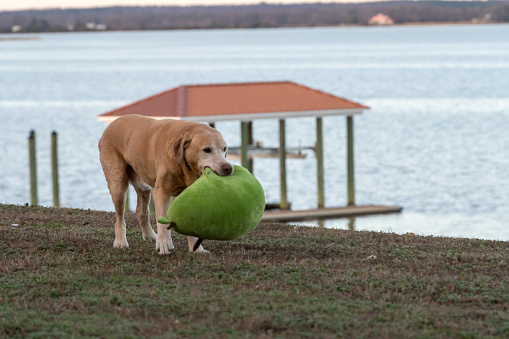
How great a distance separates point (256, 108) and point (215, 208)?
1288 centimetres

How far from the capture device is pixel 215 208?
782 centimetres

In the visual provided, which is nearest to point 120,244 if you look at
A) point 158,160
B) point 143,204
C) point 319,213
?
point 143,204

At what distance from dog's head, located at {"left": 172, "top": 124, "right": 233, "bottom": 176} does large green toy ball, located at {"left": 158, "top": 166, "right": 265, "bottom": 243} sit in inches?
3.7

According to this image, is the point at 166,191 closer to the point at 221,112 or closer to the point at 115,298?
the point at 115,298

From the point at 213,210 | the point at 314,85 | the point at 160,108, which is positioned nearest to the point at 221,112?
the point at 160,108

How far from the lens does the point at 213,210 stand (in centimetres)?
782

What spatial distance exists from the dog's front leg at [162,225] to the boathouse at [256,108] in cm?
1079

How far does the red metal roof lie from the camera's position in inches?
780

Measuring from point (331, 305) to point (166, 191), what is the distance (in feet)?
7.85

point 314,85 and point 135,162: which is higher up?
point 135,162

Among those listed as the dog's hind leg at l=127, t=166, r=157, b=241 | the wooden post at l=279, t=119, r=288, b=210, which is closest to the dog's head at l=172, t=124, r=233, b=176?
the dog's hind leg at l=127, t=166, r=157, b=241

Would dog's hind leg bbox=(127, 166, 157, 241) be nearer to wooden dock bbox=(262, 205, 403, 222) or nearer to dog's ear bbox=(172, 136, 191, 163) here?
dog's ear bbox=(172, 136, 191, 163)

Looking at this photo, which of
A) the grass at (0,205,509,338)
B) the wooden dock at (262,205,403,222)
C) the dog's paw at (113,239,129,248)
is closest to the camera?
the grass at (0,205,509,338)

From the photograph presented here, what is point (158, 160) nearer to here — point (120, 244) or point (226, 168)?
point (226, 168)
